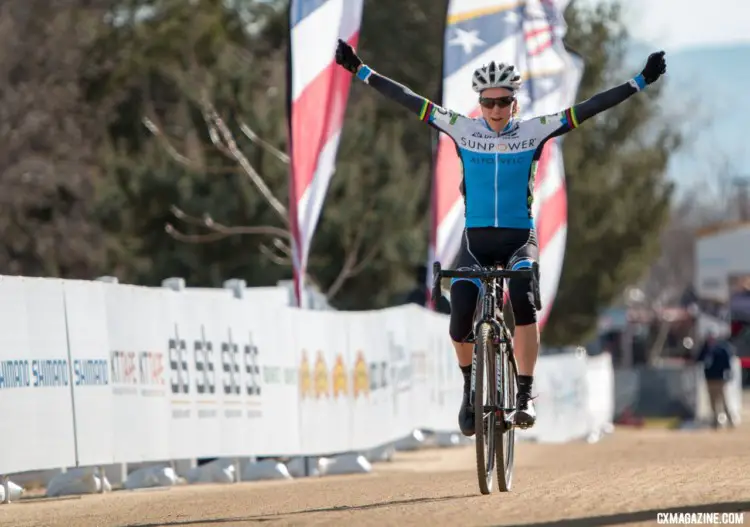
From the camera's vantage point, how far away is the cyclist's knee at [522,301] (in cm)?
989

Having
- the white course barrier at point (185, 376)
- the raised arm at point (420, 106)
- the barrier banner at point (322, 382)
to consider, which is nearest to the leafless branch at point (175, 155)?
the white course barrier at point (185, 376)

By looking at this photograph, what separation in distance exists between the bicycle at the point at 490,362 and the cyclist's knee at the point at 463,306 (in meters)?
0.07

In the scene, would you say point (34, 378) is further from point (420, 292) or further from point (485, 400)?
point (420, 292)

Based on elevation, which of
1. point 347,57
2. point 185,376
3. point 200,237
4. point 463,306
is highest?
point 200,237

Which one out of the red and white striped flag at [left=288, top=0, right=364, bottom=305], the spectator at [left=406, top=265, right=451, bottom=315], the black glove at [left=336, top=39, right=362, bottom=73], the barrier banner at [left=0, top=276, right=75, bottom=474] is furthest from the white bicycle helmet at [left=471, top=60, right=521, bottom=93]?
the spectator at [left=406, top=265, right=451, bottom=315]

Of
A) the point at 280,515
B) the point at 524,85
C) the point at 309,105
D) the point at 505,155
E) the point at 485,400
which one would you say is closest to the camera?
the point at 280,515

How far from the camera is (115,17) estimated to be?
44.3 meters

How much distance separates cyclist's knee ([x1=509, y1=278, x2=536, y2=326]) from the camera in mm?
9891

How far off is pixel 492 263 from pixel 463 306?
0.33 m

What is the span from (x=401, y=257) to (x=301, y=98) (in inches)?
765

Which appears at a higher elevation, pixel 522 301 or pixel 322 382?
pixel 522 301

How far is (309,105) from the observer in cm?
1709

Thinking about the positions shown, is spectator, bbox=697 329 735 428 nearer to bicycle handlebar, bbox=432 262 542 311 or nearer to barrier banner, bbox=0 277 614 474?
barrier banner, bbox=0 277 614 474

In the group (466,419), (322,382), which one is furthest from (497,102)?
(322,382)
